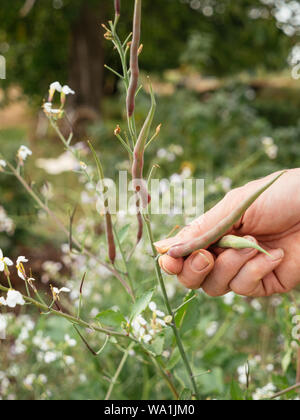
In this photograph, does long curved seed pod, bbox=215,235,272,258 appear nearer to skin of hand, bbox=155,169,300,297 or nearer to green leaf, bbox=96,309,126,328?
skin of hand, bbox=155,169,300,297

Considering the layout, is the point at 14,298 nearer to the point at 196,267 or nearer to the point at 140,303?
the point at 140,303

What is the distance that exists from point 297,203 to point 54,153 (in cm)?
588

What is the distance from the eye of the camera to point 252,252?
90 centimetres

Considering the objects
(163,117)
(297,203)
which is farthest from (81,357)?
(163,117)

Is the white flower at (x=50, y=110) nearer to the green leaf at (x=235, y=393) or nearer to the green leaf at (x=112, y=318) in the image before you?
the green leaf at (x=112, y=318)

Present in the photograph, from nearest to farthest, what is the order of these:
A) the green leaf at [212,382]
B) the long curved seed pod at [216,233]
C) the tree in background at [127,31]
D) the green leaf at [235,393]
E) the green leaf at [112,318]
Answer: the long curved seed pod at [216,233] < the green leaf at [112,318] < the green leaf at [235,393] < the green leaf at [212,382] < the tree in background at [127,31]

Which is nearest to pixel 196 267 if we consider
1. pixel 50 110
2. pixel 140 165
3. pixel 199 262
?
pixel 199 262

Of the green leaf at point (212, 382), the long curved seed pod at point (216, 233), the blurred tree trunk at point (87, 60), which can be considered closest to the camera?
the long curved seed pod at point (216, 233)

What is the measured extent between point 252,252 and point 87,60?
647 cm

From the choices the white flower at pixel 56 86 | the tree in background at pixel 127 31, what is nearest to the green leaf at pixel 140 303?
the white flower at pixel 56 86

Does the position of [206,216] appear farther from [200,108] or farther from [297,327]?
[200,108]

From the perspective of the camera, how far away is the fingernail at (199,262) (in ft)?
2.76

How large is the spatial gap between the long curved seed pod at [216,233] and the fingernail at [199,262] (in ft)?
0.25

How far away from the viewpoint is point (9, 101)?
25.8 feet
